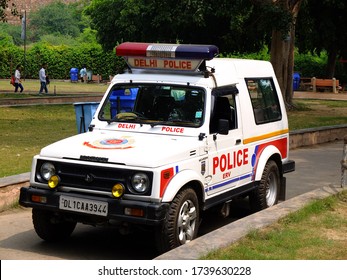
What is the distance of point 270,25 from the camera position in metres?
25.4

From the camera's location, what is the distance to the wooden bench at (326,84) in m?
45.9

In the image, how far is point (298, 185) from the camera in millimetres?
12867

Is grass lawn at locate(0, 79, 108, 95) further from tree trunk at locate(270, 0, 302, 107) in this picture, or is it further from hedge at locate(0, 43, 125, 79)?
hedge at locate(0, 43, 125, 79)

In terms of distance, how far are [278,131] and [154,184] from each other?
135 inches

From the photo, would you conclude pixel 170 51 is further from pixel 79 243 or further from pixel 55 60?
pixel 55 60

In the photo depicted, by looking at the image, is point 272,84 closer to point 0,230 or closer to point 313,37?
point 0,230

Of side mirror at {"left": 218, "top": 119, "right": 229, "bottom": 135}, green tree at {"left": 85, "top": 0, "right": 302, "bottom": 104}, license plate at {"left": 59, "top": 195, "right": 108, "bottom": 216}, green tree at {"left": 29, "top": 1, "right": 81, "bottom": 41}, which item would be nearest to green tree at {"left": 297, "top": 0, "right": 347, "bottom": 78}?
green tree at {"left": 85, "top": 0, "right": 302, "bottom": 104}

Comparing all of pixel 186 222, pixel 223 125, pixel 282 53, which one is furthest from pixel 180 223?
pixel 282 53

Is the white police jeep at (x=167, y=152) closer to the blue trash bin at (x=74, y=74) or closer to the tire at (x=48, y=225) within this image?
the tire at (x=48, y=225)

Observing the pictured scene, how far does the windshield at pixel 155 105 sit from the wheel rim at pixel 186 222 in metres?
1.06

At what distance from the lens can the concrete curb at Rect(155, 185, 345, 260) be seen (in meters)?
6.92

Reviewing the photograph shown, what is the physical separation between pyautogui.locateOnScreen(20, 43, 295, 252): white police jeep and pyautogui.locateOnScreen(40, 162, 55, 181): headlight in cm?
1

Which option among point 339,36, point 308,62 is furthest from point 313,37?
point 308,62

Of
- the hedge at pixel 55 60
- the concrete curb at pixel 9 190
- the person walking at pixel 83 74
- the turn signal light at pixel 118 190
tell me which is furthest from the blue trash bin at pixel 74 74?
the turn signal light at pixel 118 190
